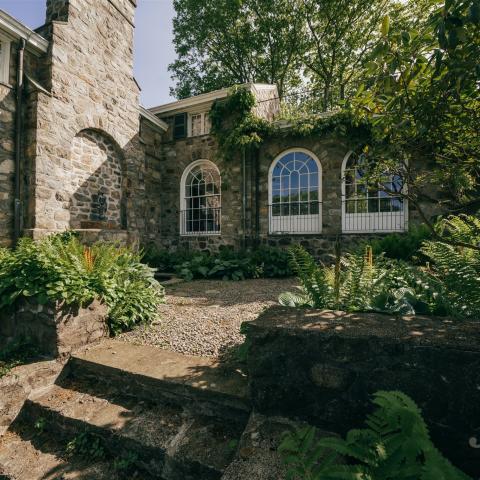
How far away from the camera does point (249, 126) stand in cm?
929

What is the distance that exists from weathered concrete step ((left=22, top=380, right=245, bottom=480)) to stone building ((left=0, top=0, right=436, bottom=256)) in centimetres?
458

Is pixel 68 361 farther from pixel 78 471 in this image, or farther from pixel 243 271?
pixel 243 271

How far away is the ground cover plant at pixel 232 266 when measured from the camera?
743 cm

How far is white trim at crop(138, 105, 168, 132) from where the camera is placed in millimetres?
9758

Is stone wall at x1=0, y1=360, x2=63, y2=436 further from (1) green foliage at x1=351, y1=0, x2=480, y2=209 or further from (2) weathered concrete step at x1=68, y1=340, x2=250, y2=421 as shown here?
(1) green foliage at x1=351, y1=0, x2=480, y2=209

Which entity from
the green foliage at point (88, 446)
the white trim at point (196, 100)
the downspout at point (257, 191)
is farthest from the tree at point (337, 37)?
the green foliage at point (88, 446)

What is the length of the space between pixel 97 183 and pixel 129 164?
1.31 metres

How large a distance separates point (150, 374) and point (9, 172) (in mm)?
6356

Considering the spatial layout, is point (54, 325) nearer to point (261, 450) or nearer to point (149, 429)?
point (149, 429)

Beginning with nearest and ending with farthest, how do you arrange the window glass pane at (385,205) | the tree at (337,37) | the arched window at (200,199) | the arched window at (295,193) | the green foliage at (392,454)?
the green foliage at (392,454) → the window glass pane at (385,205) → the arched window at (295,193) → the arched window at (200,199) → the tree at (337,37)

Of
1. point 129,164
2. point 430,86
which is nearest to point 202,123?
point 129,164

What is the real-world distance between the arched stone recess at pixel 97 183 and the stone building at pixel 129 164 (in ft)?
0.10

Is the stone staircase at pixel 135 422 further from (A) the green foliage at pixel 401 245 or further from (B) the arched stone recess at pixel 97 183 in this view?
(B) the arched stone recess at pixel 97 183

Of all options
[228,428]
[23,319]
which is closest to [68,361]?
[23,319]
